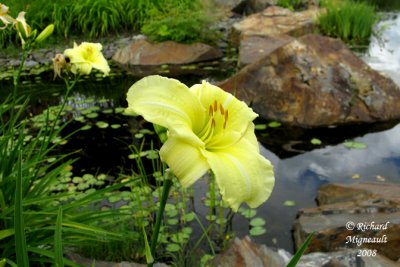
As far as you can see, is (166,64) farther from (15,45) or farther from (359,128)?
(359,128)

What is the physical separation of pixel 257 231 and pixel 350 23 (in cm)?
592

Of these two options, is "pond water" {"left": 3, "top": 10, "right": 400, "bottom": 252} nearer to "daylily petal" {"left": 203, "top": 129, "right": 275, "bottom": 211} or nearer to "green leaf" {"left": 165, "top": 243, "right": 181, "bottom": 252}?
"green leaf" {"left": 165, "top": 243, "right": 181, "bottom": 252}

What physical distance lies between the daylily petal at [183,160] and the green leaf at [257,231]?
2.15 metres

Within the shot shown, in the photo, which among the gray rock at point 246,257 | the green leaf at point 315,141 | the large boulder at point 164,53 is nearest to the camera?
the gray rock at point 246,257

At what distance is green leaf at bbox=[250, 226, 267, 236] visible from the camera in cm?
311

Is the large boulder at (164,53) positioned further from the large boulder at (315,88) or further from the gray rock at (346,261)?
the gray rock at (346,261)

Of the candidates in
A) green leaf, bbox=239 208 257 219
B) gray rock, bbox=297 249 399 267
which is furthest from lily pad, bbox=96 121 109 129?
gray rock, bbox=297 249 399 267

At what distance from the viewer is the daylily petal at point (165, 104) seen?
1063 mm

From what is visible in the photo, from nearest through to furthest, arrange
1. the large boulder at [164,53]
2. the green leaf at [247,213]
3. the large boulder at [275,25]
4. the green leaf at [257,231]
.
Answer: the green leaf at [257,231] → the green leaf at [247,213] → the large boulder at [164,53] → the large boulder at [275,25]

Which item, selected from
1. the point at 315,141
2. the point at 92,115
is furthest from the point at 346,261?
the point at 92,115

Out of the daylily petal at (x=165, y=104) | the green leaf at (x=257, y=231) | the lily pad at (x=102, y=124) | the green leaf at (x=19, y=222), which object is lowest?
the lily pad at (x=102, y=124)

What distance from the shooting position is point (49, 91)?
6.41 meters

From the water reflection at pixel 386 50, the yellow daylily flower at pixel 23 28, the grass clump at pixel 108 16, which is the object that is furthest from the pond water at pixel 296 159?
the grass clump at pixel 108 16

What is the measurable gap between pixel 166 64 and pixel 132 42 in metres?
1.22
